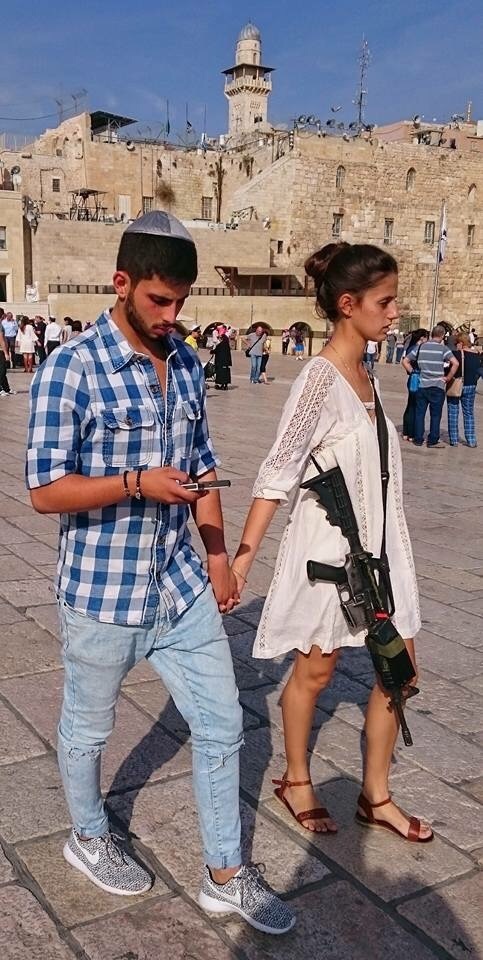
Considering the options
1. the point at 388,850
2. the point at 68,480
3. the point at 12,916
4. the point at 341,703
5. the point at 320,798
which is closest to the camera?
the point at 68,480

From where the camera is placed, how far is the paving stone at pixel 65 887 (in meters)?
2.16

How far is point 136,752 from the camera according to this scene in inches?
118

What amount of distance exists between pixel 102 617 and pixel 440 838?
4.64 ft

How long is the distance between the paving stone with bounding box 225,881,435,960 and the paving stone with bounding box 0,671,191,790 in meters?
0.78

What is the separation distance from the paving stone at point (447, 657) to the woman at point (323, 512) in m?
1.43

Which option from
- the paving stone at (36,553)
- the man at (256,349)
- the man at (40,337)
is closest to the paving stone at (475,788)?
the paving stone at (36,553)

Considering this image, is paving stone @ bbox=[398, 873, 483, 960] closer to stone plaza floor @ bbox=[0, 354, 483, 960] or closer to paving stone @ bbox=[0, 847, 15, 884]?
stone plaza floor @ bbox=[0, 354, 483, 960]

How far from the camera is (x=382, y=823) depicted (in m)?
2.59

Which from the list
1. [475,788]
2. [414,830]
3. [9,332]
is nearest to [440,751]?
[475,788]

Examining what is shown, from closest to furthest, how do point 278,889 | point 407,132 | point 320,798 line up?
1. point 278,889
2. point 320,798
3. point 407,132

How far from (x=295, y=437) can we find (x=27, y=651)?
219 cm

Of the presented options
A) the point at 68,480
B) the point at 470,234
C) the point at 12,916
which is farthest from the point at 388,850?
the point at 470,234

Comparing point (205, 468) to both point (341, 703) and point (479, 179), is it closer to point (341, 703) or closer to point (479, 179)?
point (341, 703)

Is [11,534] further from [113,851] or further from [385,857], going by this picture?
[385,857]
